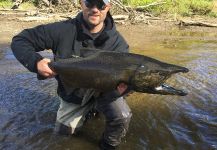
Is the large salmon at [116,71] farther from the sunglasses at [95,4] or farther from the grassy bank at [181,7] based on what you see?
the grassy bank at [181,7]

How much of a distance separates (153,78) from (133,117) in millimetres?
2200

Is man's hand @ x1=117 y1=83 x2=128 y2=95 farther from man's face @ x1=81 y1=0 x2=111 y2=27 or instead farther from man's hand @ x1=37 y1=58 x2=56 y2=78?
man's face @ x1=81 y1=0 x2=111 y2=27

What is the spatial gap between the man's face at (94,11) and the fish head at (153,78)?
3.37ft

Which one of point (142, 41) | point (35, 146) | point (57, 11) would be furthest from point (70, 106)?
point (57, 11)

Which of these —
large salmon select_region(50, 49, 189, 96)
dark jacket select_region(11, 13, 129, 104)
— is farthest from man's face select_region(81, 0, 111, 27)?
large salmon select_region(50, 49, 189, 96)

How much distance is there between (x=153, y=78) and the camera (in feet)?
11.2

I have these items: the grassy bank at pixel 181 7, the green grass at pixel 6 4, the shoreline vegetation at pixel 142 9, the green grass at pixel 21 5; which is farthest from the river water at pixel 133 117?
the grassy bank at pixel 181 7

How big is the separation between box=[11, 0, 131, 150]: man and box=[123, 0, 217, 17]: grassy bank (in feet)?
36.7

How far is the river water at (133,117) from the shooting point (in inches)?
184

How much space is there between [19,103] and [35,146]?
156 cm

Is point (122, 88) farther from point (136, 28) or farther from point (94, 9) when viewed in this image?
point (136, 28)

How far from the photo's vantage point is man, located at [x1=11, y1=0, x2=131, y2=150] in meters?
4.10

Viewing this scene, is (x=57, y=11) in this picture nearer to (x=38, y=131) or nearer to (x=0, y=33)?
(x=0, y=33)

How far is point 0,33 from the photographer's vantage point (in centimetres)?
1124
